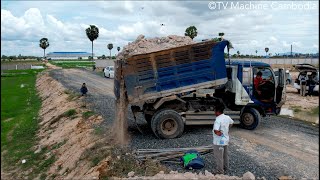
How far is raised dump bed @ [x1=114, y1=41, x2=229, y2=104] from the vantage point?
39.2 feet

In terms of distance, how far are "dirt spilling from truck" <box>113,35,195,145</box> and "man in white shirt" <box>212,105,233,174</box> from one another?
4015 millimetres

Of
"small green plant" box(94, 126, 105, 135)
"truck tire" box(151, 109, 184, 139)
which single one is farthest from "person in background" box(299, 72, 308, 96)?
"truck tire" box(151, 109, 184, 139)

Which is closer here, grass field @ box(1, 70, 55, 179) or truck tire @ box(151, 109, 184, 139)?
truck tire @ box(151, 109, 184, 139)

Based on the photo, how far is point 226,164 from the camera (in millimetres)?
9180

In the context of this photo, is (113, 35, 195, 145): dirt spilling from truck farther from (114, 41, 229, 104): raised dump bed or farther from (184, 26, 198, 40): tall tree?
(184, 26, 198, 40): tall tree

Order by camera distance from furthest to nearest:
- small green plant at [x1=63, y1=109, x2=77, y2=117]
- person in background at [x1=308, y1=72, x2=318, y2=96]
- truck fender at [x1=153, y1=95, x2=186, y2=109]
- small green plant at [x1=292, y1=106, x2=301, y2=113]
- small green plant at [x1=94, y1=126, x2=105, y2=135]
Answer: person in background at [x1=308, y1=72, x2=318, y2=96] < small green plant at [x1=292, y1=106, x2=301, y2=113] < small green plant at [x1=63, y1=109, x2=77, y2=117] < small green plant at [x1=94, y1=126, x2=105, y2=135] < truck fender at [x1=153, y1=95, x2=186, y2=109]

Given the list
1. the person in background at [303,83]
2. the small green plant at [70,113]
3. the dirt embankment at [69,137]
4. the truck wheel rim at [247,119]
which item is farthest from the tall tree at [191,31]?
the truck wheel rim at [247,119]

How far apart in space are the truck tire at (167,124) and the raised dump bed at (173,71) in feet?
2.08

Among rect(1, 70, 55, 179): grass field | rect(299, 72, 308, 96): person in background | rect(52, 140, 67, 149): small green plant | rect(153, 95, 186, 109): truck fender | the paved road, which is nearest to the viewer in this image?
the paved road

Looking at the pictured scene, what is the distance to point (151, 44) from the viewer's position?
41.7ft

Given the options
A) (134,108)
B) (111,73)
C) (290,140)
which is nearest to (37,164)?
(134,108)

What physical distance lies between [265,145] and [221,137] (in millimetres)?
3860

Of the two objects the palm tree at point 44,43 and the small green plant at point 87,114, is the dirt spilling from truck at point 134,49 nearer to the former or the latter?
the small green plant at point 87,114

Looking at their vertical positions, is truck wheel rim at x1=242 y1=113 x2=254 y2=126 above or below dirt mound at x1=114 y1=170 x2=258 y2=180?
above
